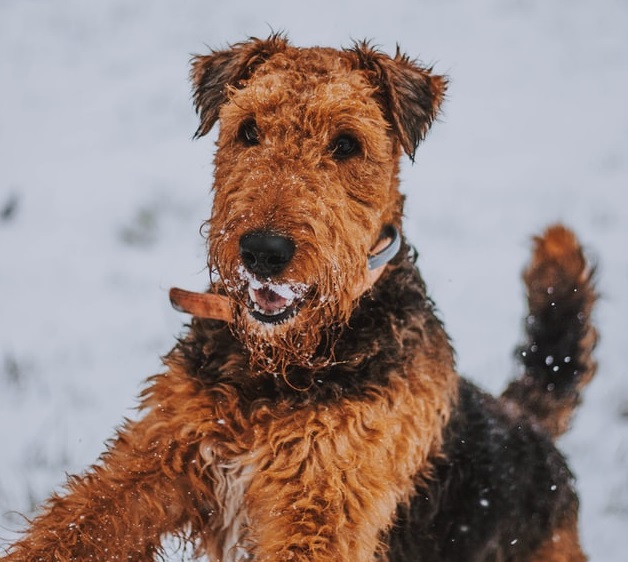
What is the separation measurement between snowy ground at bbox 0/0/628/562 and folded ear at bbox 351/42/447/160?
852mm

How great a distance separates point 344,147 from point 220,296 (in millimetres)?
765

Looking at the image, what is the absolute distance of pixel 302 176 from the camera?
2586 millimetres

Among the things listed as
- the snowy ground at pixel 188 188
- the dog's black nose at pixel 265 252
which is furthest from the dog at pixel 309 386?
the snowy ground at pixel 188 188

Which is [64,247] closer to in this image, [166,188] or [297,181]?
[166,188]

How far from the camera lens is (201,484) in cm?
274

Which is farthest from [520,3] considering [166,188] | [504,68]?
[166,188]

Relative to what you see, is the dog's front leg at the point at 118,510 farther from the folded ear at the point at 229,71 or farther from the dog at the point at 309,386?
the folded ear at the point at 229,71

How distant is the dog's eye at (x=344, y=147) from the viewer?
2748 mm

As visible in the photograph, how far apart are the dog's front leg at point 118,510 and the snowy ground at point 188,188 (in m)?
0.59

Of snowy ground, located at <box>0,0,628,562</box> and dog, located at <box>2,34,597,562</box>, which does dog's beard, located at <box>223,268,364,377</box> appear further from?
snowy ground, located at <box>0,0,628,562</box>

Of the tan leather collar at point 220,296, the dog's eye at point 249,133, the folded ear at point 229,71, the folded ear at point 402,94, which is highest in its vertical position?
the folded ear at point 229,71

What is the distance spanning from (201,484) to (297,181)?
1227 millimetres

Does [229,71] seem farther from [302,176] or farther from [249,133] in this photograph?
[302,176]

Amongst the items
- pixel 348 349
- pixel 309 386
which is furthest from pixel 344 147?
pixel 309 386
